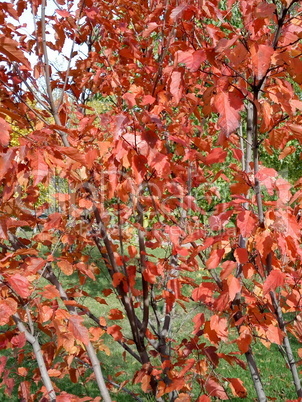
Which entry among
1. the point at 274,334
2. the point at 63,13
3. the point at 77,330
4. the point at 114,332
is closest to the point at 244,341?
the point at 274,334

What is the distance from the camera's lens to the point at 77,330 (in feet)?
5.92

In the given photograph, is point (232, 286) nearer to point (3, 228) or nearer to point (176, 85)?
point (176, 85)

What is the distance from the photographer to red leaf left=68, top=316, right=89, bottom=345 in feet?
Result: 5.83

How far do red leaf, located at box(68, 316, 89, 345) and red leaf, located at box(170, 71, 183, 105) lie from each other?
1.11m

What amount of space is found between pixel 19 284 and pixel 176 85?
3.14ft

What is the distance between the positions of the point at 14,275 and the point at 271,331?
110 cm

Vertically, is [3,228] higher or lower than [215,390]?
higher

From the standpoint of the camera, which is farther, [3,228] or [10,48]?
[3,228]

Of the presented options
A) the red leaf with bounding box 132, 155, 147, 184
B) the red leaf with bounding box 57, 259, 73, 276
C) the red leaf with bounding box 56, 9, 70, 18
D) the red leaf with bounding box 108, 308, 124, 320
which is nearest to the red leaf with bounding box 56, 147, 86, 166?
the red leaf with bounding box 132, 155, 147, 184

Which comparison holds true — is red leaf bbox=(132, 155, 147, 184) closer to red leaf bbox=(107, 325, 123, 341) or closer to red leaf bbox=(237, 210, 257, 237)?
red leaf bbox=(237, 210, 257, 237)

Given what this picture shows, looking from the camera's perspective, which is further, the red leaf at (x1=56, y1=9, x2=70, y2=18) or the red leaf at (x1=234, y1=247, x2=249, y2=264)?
the red leaf at (x1=56, y1=9, x2=70, y2=18)

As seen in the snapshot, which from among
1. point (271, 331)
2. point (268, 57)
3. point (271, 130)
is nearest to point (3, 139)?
point (268, 57)

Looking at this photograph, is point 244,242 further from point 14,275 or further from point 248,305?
point 14,275

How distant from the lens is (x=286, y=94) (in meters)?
1.41
